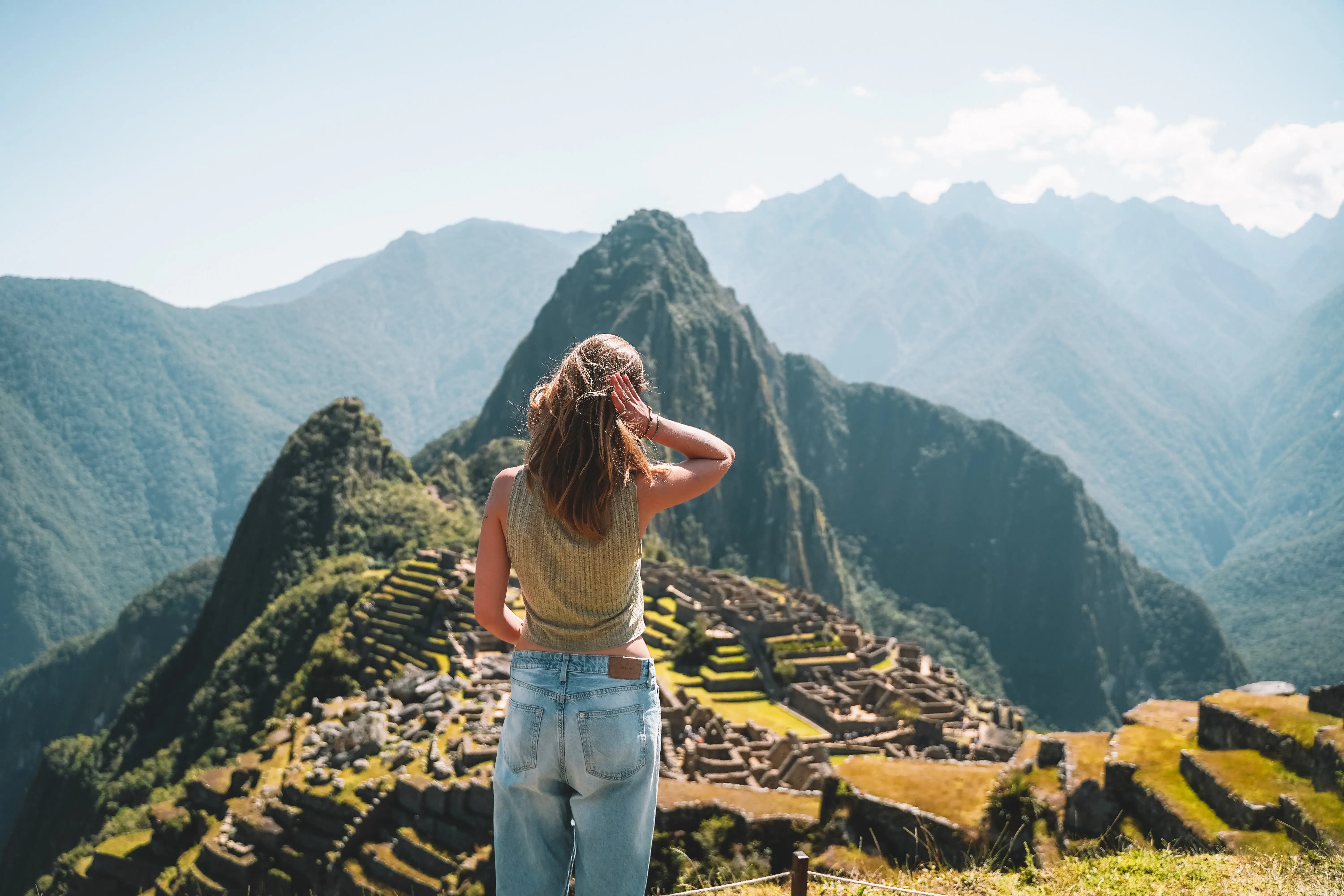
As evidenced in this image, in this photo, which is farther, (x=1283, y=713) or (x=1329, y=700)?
(x=1283, y=713)

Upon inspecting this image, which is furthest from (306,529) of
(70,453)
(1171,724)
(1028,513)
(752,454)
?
(1028,513)

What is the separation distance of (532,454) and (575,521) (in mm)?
315

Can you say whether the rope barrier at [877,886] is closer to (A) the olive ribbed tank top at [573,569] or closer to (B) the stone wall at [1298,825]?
(A) the olive ribbed tank top at [573,569]

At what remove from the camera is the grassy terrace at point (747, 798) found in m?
10.4

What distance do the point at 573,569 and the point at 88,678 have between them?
124 meters

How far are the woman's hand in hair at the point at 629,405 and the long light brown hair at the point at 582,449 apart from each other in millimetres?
25

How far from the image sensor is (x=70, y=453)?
193125 millimetres

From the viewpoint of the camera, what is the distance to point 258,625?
59438 millimetres

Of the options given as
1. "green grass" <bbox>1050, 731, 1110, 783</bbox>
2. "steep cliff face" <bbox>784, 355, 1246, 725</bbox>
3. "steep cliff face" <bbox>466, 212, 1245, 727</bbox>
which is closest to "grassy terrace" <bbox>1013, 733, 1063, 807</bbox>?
"green grass" <bbox>1050, 731, 1110, 783</bbox>

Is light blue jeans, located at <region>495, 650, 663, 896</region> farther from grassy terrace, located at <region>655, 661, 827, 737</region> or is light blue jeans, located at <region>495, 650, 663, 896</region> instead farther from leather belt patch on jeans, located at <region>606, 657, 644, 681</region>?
grassy terrace, located at <region>655, 661, 827, 737</region>

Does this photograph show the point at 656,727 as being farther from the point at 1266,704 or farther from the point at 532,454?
the point at 1266,704

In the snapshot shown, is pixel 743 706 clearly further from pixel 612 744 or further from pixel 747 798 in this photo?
pixel 612 744

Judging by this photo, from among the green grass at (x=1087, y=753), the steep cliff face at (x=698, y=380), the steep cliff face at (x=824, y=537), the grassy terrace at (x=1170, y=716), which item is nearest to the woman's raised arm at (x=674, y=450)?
the green grass at (x=1087, y=753)

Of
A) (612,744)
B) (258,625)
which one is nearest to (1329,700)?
(612,744)
